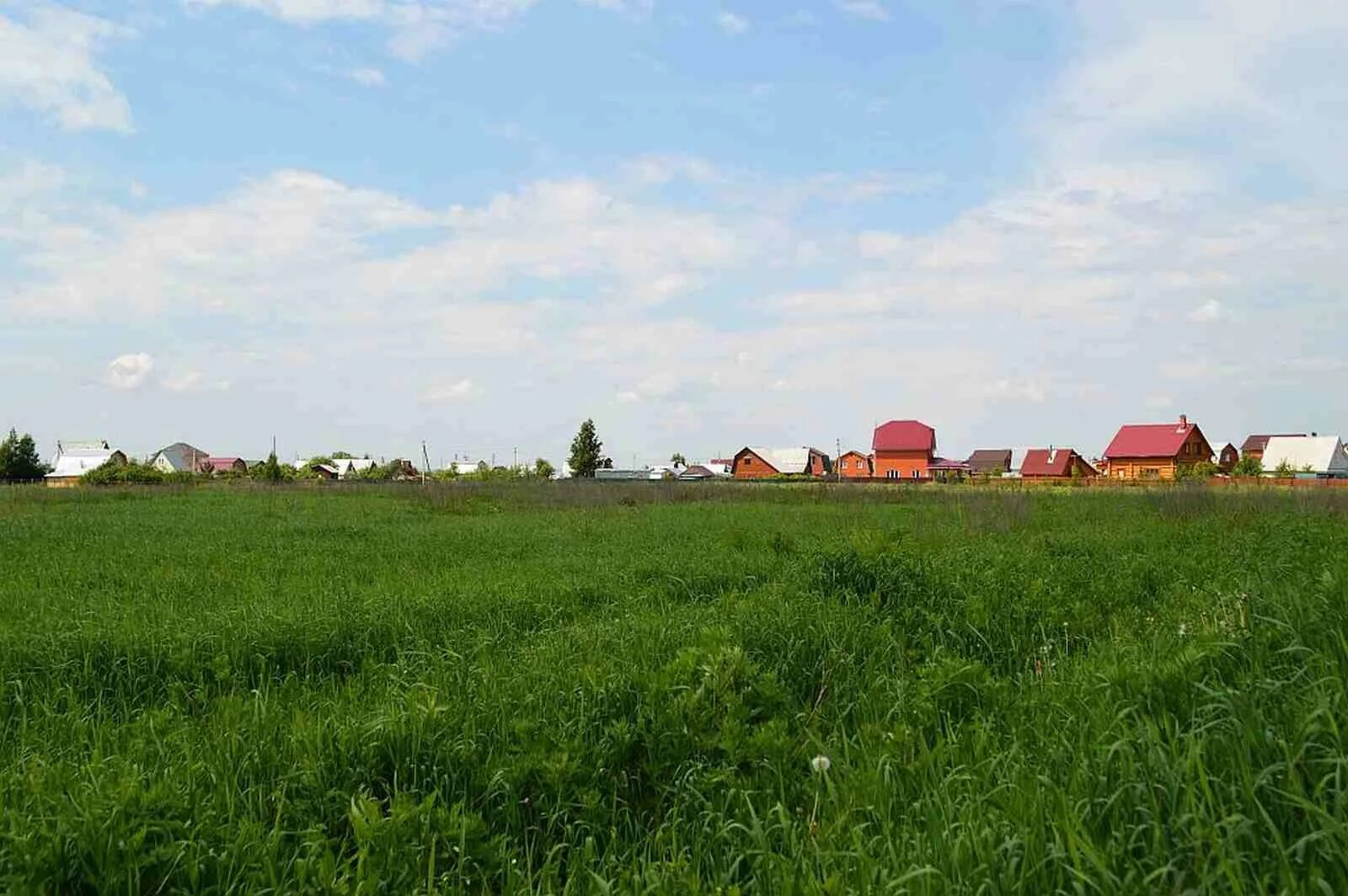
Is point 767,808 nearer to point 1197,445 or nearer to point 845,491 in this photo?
point 845,491

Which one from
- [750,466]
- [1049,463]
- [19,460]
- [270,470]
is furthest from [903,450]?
[19,460]

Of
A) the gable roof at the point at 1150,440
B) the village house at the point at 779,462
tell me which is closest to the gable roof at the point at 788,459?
the village house at the point at 779,462

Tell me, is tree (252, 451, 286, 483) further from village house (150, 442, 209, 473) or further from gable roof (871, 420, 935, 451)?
gable roof (871, 420, 935, 451)

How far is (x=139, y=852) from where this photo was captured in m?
3.04

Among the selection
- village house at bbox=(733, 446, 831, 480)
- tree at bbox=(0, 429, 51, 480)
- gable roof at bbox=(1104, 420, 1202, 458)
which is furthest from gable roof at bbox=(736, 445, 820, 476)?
tree at bbox=(0, 429, 51, 480)

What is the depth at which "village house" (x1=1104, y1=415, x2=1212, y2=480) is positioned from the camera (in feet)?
222

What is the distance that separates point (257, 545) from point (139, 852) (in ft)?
34.1

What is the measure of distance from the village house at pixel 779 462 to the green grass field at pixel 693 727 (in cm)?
8887

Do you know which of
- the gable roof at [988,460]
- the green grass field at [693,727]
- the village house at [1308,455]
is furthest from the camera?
the gable roof at [988,460]

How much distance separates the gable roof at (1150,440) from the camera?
68062 millimetres

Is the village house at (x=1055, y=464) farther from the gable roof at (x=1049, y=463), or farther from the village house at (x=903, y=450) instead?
the village house at (x=903, y=450)

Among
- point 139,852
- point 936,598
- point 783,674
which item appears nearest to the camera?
point 139,852

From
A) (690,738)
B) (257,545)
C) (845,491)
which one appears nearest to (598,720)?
(690,738)

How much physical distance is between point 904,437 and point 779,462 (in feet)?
71.6
